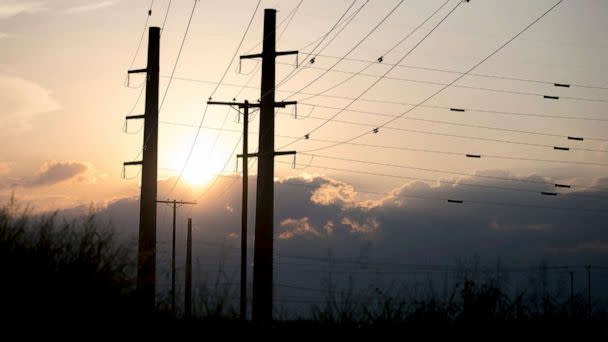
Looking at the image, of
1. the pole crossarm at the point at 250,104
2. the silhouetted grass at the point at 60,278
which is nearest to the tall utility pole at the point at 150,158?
the pole crossarm at the point at 250,104

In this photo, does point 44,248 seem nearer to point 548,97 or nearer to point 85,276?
point 85,276

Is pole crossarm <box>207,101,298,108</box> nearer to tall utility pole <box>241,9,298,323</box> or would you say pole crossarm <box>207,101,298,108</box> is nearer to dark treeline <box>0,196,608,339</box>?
tall utility pole <box>241,9,298,323</box>

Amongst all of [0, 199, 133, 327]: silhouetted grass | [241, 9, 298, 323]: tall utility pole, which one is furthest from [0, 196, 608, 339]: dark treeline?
[241, 9, 298, 323]: tall utility pole

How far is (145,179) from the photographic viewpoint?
3269 cm

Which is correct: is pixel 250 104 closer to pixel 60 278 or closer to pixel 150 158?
pixel 150 158

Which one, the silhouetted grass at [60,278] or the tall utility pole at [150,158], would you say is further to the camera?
the tall utility pole at [150,158]

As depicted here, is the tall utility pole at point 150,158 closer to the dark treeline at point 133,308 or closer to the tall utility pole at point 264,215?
the tall utility pole at point 264,215

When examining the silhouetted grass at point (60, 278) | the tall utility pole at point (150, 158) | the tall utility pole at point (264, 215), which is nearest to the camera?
the silhouetted grass at point (60, 278)

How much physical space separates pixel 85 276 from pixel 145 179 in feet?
67.8

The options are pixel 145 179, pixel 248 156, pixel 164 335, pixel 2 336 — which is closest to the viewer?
pixel 2 336

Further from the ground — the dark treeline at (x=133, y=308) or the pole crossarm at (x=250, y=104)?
the pole crossarm at (x=250, y=104)

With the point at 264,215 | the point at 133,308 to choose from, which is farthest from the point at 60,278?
the point at 264,215

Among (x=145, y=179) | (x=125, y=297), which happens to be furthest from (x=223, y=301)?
(x=145, y=179)

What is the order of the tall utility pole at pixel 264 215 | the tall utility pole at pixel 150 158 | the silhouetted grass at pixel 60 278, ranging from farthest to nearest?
the tall utility pole at pixel 150 158, the tall utility pole at pixel 264 215, the silhouetted grass at pixel 60 278
